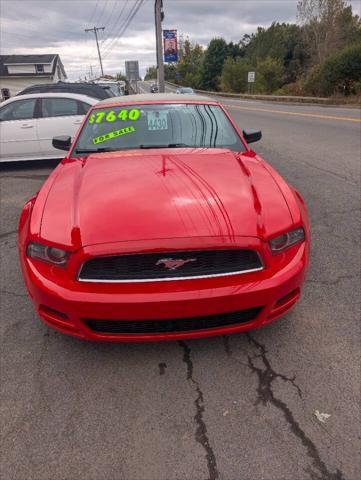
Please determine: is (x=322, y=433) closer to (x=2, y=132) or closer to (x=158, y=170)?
(x=158, y=170)

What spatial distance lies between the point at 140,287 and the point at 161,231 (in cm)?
34

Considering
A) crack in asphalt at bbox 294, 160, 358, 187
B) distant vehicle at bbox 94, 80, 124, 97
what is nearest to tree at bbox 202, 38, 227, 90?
distant vehicle at bbox 94, 80, 124, 97

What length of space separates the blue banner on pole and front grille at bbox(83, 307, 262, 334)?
34.1m

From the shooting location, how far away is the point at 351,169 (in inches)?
286

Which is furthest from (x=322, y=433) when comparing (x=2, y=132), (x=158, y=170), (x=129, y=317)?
(x=2, y=132)

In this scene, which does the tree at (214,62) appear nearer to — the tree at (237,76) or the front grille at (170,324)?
the tree at (237,76)

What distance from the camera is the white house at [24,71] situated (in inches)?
1980

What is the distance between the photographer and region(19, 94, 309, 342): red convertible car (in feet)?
7.17

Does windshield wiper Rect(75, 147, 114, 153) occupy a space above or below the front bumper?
above

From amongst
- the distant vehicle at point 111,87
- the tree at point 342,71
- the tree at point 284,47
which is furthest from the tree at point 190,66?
the distant vehicle at point 111,87

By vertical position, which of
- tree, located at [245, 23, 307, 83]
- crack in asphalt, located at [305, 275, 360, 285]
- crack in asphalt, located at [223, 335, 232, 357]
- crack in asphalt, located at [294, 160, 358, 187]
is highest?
tree, located at [245, 23, 307, 83]

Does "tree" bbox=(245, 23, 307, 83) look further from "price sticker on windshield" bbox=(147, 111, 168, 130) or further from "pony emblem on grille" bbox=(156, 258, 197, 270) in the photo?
"pony emblem on grille" bbox=(156, 258, 197, 270)

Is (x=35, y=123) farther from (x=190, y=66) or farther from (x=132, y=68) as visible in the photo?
(x=190, y=66)

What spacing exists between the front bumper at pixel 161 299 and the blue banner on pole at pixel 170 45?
112ft
